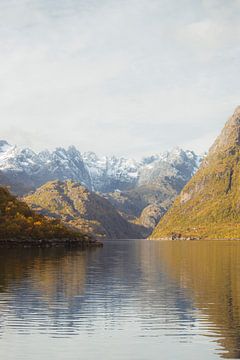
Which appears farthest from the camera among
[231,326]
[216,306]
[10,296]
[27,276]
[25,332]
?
[27,276]

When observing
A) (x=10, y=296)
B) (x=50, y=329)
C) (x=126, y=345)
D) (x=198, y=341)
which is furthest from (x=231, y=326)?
(x=10, y=296)

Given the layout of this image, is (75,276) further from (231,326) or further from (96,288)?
(231,326)

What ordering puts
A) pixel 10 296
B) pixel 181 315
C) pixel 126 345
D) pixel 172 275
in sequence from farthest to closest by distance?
pixel 172 275 → pixel 10 296 → pixel 181 315 → pixel 126 345

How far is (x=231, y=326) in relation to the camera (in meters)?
56.0

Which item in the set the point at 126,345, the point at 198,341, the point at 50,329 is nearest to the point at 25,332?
the point at 50,329

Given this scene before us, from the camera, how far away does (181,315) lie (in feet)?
208

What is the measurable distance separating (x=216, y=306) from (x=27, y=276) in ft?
155

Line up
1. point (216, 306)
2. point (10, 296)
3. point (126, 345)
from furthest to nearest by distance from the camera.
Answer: point (10, 296), point (216, 306), point (126, 345)

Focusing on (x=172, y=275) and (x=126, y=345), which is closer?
(x=126, y=345)

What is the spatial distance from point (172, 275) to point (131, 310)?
169 feet

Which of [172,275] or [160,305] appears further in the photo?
[172,275]

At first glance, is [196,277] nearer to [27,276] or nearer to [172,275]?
[172,275]

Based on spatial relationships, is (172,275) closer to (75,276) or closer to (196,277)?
(196,277)

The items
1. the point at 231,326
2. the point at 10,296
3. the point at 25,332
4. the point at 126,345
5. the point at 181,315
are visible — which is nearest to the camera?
the point at 126,345
